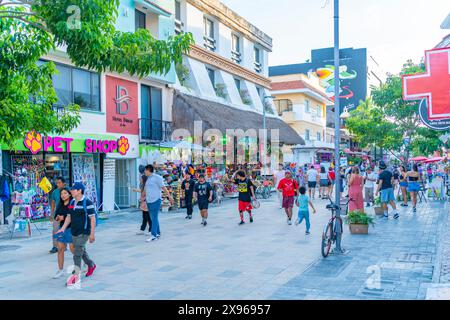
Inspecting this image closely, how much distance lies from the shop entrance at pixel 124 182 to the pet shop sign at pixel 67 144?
1036mm

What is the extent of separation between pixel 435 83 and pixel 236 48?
2319cm

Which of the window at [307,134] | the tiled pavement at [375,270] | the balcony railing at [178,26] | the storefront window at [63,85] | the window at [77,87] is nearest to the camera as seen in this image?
the tiled pavement at [375,270]

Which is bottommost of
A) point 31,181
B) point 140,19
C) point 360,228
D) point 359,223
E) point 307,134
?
point 360,228

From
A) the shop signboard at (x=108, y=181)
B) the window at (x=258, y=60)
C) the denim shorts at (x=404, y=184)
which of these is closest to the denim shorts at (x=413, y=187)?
the denim shorts at (x=404, y=184)

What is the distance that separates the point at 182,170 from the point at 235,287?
13484mm

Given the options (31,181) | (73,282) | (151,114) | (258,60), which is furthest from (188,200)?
(258,60)

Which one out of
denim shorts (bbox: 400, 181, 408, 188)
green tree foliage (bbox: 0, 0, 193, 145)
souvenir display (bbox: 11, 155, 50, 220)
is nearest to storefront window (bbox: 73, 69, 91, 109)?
souvenir display (bbox: 11, 155, 50, 220)

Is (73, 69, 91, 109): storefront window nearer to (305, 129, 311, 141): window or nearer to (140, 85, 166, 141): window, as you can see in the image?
(140, 85, 166, 141): window

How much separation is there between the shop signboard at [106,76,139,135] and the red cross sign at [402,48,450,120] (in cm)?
1262

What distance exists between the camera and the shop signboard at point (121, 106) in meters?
17.5

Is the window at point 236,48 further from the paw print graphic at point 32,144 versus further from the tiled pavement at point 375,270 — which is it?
the tiled pavement at point 375,270

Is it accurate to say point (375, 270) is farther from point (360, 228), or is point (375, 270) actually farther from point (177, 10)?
Result: point (177, 10)

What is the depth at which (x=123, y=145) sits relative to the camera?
702 inches

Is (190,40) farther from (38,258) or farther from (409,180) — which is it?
(409,180)
